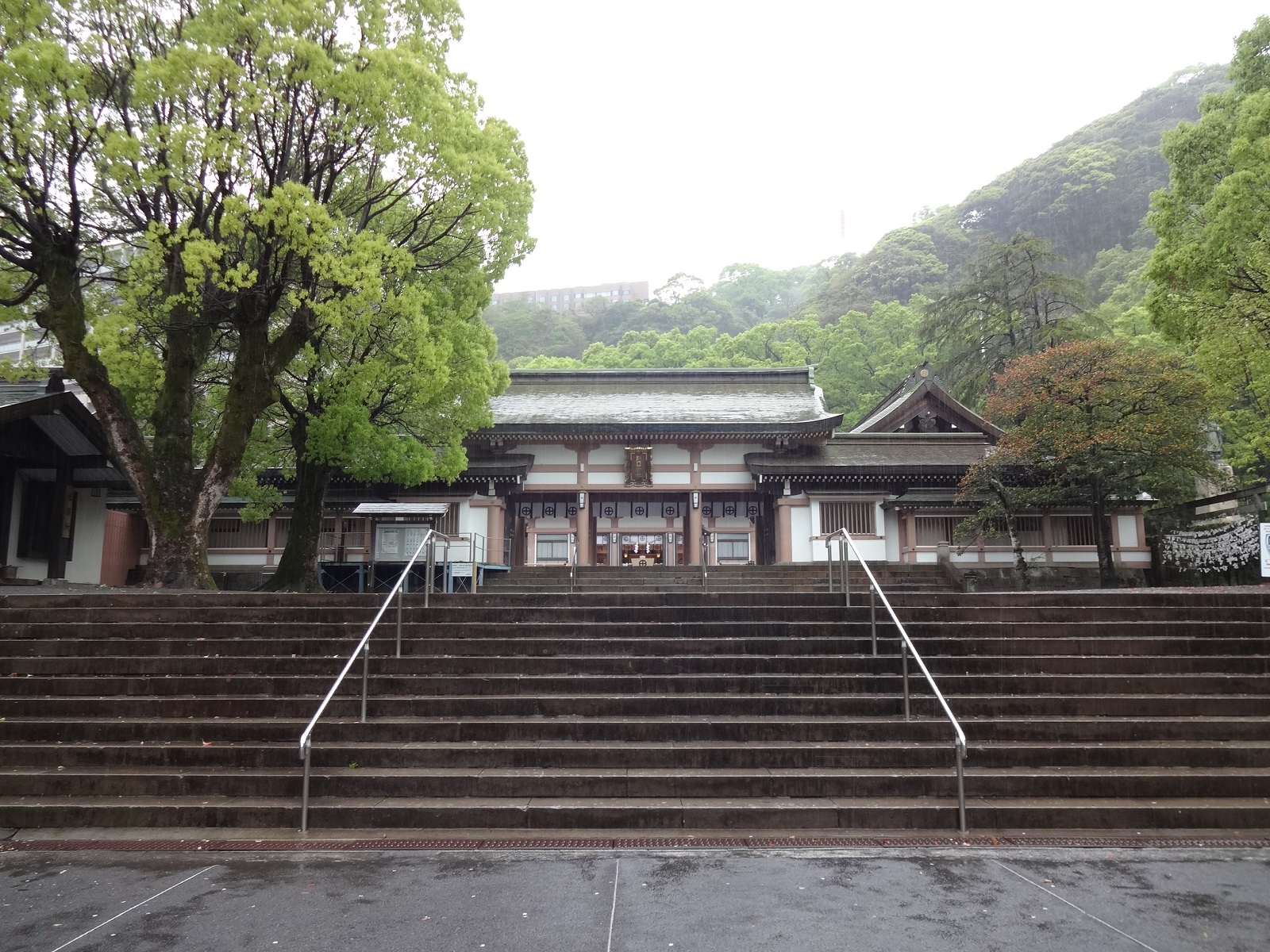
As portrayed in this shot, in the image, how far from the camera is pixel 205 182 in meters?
11.0

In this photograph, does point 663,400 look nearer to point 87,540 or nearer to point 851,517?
point 851,517

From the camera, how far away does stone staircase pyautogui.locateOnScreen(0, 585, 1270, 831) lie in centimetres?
606

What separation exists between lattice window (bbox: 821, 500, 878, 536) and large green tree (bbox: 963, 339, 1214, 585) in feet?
8.86

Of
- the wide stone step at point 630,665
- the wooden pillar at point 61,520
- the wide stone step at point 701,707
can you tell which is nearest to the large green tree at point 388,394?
the wooden pillar at point 61,520

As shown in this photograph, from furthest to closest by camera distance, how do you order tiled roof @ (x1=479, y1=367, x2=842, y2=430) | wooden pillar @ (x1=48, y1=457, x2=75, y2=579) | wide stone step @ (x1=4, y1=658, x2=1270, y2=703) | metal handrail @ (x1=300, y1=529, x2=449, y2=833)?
1. tiled roof @ (x1=479, y1=367, x2=842, y2=430)
2. wooden pillar @ (x1=48, y1=457, x2=75, y2=579)
3. wide stone step @ (x1=4, y1=658, x2=1270, y2=703)
4. metal handrail @ (x1=300, y1=529, x2=449, y2=833)

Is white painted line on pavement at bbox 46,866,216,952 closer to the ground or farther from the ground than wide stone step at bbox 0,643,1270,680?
closer to the ground

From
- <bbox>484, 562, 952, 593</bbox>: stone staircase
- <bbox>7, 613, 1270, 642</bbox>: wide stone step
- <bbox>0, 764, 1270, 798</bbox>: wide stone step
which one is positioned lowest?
<bbox>0, 764, 1270, 798</bbox>: wide stone step

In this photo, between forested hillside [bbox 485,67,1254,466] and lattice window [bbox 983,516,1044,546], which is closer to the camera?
lattice window [bbox 983,516,1044,546]

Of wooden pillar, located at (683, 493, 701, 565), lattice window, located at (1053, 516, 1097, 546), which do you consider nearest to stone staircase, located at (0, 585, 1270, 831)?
lattice window, located at (1053, 516, 1097, 546)

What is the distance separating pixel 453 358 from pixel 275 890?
995cm

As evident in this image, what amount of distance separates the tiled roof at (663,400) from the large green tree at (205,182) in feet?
30.8

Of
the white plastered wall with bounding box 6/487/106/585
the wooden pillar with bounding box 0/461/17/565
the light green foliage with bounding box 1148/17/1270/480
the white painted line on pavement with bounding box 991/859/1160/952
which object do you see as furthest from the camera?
the white plastered wall with bounding box 6/487/106/585

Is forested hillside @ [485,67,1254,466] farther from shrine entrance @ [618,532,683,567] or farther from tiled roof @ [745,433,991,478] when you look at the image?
shrine entrance @ [618,532,683,567]

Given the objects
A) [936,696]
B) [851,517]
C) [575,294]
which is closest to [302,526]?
[936,696]
